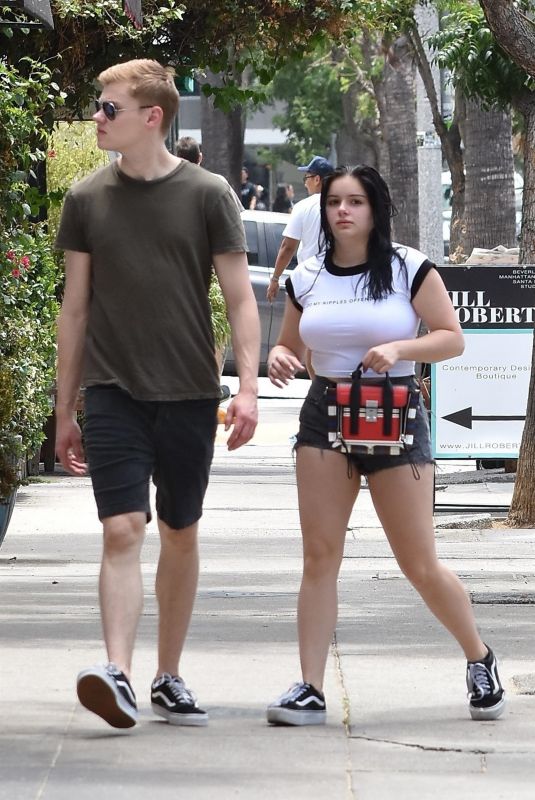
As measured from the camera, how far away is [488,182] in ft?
61.1

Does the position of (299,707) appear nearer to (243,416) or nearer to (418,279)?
(243,416)

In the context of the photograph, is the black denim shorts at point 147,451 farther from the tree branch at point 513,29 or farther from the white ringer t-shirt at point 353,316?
the tree branch at point 513,29

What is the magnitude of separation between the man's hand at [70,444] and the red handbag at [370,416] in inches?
29.3

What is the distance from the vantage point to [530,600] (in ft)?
25.5

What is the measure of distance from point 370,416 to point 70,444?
35.3 inches

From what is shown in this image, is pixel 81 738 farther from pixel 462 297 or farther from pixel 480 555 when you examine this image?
pixel 462 297

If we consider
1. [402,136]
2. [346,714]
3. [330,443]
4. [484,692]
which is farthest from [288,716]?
[402,136]

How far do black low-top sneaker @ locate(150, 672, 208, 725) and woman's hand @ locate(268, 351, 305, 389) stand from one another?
94 centimetres

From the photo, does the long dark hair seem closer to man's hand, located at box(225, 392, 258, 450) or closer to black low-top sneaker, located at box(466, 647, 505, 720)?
man's hand, located at box(225, 392, 258, 450)

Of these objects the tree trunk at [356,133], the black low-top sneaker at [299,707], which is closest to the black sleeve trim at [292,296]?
the black low-top sneaker at [299,707]

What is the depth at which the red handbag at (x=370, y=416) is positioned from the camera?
211 inches

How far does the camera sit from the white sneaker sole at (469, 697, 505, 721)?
18.1 ft

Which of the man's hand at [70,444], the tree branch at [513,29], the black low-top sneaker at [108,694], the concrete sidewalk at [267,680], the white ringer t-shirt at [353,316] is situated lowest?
the concrete sidewalk at [267,680]

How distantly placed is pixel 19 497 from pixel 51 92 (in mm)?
2561
